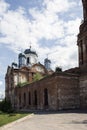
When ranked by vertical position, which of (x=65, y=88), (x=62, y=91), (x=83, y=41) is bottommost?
(x=62, y=91)

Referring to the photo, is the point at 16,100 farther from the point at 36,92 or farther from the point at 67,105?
the point at 67,105

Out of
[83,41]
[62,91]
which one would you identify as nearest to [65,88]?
[62,91]

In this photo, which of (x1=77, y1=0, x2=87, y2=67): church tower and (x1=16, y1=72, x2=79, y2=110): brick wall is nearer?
(x1=16, y1=72, x2=79, y2=110): brick wall

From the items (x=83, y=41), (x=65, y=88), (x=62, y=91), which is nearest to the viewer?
(x=62, y=91)

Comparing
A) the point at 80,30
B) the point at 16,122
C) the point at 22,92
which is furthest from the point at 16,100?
the point at 16,122

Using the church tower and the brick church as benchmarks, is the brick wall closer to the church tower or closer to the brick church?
the brick church

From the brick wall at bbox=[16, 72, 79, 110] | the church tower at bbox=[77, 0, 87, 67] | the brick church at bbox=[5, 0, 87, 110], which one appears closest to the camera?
the brick wall at bbox=[16, 72, 79, 110]

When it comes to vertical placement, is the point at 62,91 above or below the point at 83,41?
below

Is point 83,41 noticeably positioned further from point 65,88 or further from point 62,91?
point 62,91

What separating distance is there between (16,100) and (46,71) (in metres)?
Answer: 10.8

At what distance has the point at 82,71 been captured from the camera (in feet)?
93.6

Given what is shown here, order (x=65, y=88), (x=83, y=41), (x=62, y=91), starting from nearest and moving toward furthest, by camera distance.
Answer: (x=62, y=91)
(x=65, y=88)
(x=83, y=41)

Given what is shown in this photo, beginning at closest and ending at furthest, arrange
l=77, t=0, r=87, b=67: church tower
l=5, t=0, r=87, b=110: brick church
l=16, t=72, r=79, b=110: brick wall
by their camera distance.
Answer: l=16, t=72, r=79, b=110: brick wall
l=5, t=0, r=87, b=110: brick church
l=77, t=0, r=87, b=67: church tower

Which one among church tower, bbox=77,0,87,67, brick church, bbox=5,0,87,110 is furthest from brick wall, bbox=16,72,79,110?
church tower, bbox=77,0,87,67
